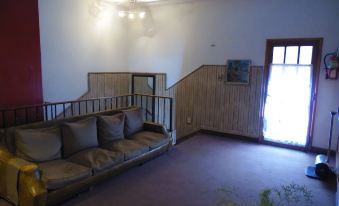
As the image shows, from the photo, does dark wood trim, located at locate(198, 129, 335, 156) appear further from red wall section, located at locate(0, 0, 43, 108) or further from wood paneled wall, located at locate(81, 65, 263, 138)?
red wall section, located at locate(0, 0, 43, 108)

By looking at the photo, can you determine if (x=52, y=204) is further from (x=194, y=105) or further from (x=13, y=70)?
(x=194, y=105)

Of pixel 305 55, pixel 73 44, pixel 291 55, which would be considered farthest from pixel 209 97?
pixel 73 44

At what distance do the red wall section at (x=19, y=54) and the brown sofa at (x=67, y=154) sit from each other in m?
0.72

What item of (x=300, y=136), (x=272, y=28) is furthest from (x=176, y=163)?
(x=272, y=28)

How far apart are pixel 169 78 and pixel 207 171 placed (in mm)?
3152

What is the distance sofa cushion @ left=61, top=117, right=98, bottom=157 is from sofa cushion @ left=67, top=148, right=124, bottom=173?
9 centimetres

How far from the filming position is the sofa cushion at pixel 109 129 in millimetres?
3774

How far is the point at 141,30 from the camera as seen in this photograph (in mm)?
6590

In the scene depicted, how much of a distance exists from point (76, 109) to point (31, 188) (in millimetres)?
3136

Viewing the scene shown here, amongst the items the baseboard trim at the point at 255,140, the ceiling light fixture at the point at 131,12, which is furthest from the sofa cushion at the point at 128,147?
the ceiling light fixture at the point at 131,12

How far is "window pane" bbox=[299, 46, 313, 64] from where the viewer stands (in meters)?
4.63

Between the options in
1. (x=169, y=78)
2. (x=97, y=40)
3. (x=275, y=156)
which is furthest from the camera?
(x=169, y=78)

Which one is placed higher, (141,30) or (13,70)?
(141,30)

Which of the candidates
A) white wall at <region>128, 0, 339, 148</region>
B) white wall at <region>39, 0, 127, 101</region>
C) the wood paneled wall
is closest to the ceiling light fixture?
white wall at <region>39, 0, 127, 101</region>
